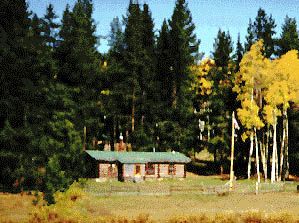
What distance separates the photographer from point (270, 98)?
41.8 metres

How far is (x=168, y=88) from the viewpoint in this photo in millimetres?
55875

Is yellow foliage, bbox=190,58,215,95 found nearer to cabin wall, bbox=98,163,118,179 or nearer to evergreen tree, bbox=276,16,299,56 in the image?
evergreen tree, bbox=276,16,299,56

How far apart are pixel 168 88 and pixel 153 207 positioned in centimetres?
3069

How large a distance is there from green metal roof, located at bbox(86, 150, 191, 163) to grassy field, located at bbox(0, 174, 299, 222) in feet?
39.4

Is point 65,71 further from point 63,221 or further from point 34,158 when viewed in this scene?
point 63,221

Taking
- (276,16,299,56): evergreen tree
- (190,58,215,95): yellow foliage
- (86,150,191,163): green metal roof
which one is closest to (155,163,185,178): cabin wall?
(86,150,191,163): green metal roof

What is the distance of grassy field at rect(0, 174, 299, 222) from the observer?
20.9 m

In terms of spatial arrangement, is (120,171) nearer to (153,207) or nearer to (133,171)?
(133,171)

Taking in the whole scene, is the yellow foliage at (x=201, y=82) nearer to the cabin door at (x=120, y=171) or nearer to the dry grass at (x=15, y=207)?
the cabin door at (x=120, y=171)

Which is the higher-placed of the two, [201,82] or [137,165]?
[201,82]

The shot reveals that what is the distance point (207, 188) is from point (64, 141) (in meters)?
14.0

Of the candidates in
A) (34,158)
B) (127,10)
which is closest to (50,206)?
(34,158)

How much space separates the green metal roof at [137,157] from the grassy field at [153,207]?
12.0 m

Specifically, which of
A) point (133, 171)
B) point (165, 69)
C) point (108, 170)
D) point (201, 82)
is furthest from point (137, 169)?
point (201, 82)
